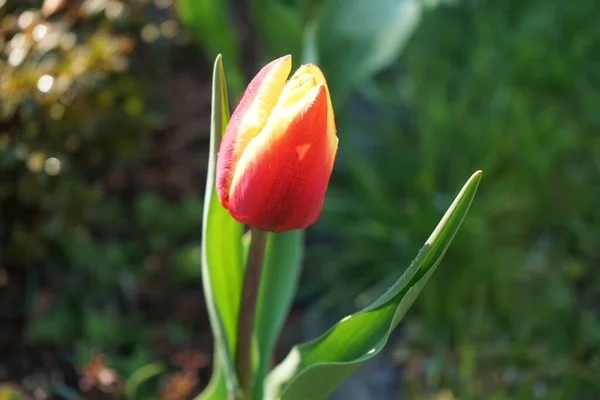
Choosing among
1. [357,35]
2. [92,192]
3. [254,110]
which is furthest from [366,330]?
[357,35]

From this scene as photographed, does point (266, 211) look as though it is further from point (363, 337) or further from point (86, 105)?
point (86, 105)

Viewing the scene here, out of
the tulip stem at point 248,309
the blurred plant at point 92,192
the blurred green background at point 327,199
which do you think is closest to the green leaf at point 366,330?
the tulip stem at point 248,309

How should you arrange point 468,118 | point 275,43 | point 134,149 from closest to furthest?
point 134,149 → point 275,43 → point 468,118

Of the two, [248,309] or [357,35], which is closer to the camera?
[248,309]

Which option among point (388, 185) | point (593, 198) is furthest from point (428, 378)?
point (593, 198)

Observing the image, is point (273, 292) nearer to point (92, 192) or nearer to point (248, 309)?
point (248, 309)

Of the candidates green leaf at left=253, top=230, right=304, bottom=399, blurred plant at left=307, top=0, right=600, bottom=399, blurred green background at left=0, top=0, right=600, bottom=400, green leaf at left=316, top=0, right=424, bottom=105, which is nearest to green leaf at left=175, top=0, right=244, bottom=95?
blurred green background at left=0, top=0, right=600, bottom=400
